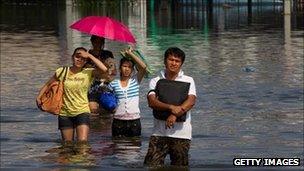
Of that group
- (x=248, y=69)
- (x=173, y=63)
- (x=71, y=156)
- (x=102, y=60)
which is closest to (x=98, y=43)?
(x=102, y=60)

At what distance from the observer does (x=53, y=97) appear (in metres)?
11.8

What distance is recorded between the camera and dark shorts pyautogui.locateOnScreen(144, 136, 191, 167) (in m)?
9.63

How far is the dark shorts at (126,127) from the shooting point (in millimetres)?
12859

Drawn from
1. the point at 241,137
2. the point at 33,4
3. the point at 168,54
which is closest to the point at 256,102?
the point at 241,137

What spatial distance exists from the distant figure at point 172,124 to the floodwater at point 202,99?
1389 mm

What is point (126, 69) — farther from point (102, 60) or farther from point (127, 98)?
point (102, 60)

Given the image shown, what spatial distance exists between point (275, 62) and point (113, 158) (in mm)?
16453

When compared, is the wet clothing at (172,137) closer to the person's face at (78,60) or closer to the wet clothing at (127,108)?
the person's face at (78,60)

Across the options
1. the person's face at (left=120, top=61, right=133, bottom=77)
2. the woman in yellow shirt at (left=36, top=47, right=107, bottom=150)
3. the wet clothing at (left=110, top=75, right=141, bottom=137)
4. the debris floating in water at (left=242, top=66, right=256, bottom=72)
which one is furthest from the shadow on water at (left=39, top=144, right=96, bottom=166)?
the debris floating in water at (left=242, top=66, right=256, bottom=72)

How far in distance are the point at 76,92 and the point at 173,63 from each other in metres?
2.78

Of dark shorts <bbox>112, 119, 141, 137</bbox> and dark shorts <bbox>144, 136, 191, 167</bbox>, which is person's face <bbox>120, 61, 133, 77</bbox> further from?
dark shorts <bbox>144, 136, 191, 167</bbox>

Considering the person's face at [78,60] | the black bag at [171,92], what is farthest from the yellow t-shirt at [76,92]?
the black bag at [171,92]

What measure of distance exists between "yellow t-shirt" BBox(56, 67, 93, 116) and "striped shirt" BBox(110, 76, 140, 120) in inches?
24.4

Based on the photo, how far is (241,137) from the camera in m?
14.7
